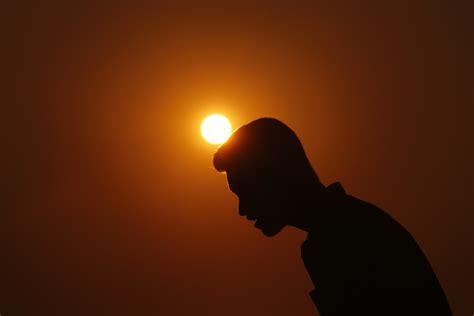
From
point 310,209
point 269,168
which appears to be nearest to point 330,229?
point 310,209

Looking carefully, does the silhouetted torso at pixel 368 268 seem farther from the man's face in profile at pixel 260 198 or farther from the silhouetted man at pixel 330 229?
the man's face in profile at pixel 260 198

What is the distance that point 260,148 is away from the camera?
79.1 inches

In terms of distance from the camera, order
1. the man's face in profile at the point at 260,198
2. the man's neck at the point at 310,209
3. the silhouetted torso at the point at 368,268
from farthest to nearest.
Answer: the man's face in profile at the point at 260,198
the man's neck at the point at 310,209
the silhouetted torso at the point at 368,268

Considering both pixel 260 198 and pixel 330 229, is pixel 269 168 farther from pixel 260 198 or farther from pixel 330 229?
pixel 330 229

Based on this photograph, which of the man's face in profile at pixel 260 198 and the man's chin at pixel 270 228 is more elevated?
the man's face in profile at pixel 260 198

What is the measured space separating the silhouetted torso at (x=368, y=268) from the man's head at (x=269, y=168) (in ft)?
0.62

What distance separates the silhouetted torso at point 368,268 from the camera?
66.2 inches

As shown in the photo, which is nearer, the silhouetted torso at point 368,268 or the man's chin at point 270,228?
the silhouetted torso at point 368,268

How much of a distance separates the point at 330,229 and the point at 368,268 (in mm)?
177

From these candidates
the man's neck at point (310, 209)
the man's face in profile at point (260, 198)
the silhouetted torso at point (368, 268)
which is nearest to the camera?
the silhouetted torso at point (368, 268)

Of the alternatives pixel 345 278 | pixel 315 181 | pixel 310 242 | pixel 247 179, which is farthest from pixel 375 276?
pixel 247 179

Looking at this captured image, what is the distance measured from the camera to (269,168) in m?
2.01

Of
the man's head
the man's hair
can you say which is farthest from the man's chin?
the man's hair

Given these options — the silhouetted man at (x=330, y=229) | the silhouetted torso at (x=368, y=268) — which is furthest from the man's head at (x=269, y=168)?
the silhouetted torso at (x=368, y=268)
